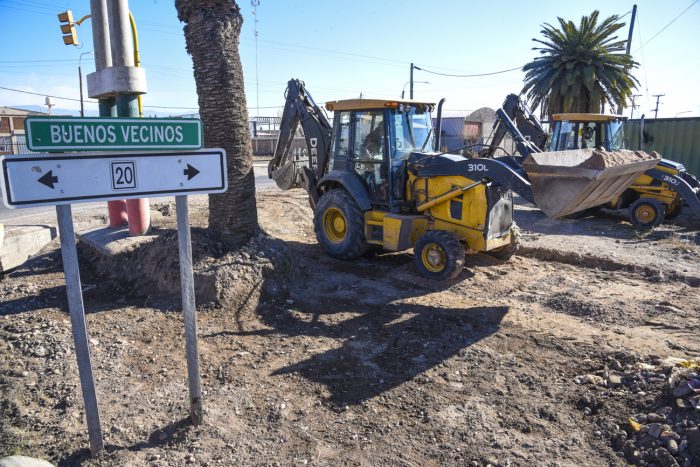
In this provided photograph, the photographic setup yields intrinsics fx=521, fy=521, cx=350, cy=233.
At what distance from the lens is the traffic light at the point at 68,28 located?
33.8ft

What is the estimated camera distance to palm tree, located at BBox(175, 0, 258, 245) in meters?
6.58

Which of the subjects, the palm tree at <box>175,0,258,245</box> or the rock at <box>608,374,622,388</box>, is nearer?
the rock at <box>608,374,622,388</box>

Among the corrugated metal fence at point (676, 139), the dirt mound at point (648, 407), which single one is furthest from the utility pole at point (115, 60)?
the corrugated metal fence at point (676, 139)

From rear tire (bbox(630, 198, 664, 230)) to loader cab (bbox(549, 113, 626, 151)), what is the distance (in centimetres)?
147

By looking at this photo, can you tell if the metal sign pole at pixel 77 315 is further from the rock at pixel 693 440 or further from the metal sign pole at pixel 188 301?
the rock at pixel 693 440

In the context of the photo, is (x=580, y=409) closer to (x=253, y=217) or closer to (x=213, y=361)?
(x=213, y=361)

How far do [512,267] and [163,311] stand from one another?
5.38m

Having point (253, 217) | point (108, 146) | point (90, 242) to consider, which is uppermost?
point (108, 146)

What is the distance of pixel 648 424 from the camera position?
393cm

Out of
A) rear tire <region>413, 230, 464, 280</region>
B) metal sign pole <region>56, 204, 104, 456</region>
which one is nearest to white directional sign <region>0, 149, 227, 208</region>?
metal sign pole <region>56, 204, 104, 456</region>

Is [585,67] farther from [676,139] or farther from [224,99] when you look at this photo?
[224,99]

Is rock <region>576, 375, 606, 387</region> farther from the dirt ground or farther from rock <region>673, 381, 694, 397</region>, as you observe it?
rock <region>673, 381, 694, 397</region>

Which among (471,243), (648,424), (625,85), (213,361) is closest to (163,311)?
(213,361)

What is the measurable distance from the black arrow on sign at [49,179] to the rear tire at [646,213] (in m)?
11.9
